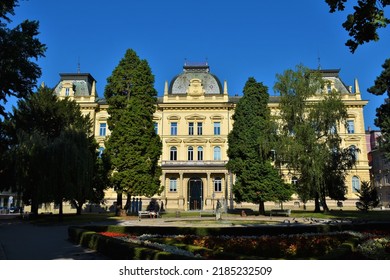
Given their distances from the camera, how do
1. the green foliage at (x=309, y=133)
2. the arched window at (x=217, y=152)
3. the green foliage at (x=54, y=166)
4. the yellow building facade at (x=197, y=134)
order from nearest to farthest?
1. the green foliage at (x=54, y=166)
2. the green foliage at (x=309, y=133)
3. the yellow building facade at (x=197, y=134)
4. the arched window at (x=217, y=152)

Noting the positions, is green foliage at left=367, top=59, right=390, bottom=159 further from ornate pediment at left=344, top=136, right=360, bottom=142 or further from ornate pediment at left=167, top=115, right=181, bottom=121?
ornate pediment at left=167, top=115, right=181, bottom=121

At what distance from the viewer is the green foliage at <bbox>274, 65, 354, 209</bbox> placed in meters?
30.6

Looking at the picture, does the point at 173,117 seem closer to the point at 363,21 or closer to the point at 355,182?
the point at 355,182

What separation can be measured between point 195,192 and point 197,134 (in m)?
8.15

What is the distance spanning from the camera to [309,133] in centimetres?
3109

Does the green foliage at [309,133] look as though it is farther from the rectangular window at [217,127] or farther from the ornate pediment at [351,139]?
the rectangular window at [217,127]

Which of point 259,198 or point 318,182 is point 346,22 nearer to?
point 318,182

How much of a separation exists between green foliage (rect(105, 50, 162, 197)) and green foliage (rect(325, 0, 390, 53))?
24.7m

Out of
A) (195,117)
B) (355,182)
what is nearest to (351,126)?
(355,182)

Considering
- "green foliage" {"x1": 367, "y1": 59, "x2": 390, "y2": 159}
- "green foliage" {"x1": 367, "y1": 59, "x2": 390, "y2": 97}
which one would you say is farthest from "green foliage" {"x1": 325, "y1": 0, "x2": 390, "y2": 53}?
"green foliage" {"x1": 367, "y1": 59, "x2": 390, "y2": 97}

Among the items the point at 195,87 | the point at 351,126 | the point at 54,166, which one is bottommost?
the point at 54,166

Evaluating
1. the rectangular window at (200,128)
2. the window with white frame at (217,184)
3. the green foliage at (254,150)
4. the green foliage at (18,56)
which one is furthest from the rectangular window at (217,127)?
the green foliage at (18,56)

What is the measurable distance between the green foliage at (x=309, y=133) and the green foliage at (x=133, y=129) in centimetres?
1149

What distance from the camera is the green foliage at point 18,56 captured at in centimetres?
1595
